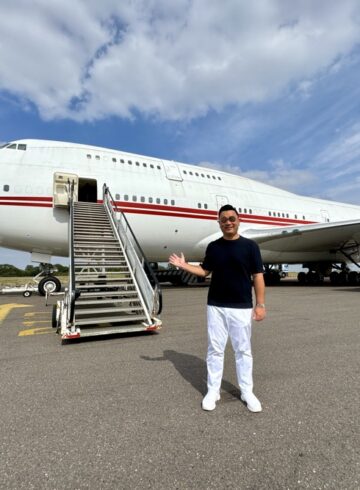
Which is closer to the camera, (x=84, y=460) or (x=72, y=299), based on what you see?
(x=84, y=460)

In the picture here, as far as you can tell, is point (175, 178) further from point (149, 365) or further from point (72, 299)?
point (149, 365)

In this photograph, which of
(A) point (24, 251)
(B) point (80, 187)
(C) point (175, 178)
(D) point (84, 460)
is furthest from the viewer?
(C) point (175, 178)

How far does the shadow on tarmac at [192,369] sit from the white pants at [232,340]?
12.3 inches

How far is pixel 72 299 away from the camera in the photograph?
5121mm

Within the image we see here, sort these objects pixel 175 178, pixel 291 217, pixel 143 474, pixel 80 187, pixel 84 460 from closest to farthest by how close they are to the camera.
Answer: pixel 143 474, pixel 84 460, pixel 80 187, pixel 175 178, pixel 291 217

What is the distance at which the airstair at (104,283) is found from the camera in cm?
555

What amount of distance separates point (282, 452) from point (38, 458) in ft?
5.45

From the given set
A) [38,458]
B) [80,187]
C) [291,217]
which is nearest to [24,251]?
[80,187]

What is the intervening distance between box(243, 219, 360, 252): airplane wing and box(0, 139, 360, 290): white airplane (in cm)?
5

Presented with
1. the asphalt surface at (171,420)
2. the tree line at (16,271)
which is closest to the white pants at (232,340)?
the asphalt surface at (171,420)

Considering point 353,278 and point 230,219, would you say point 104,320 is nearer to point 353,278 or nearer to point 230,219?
point 230,219

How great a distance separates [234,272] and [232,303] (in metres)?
0.29

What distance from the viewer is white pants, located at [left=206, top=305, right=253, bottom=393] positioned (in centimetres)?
282

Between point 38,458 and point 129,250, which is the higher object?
point 129,250
